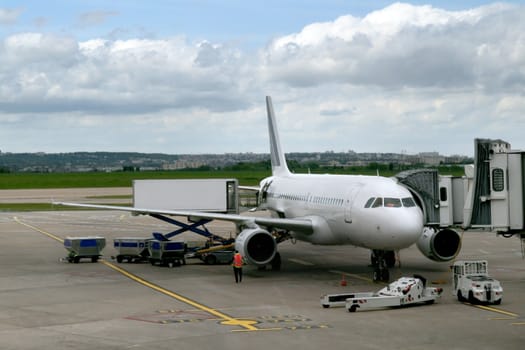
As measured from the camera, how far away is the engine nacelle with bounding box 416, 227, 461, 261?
116 ft

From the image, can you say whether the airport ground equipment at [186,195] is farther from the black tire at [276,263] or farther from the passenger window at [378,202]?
the passenger window at [378,202]

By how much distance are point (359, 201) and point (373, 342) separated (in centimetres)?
1202

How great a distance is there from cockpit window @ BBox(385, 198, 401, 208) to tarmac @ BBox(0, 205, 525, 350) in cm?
315

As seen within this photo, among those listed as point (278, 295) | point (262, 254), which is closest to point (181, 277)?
point (262, 254)

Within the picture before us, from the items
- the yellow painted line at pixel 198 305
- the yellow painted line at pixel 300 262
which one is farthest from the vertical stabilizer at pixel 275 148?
the yellow painted line at pixel 198 305

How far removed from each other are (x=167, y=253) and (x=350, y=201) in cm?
1042

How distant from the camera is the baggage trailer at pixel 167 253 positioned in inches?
1538

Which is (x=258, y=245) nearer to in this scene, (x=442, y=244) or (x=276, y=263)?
(x=276, y=263)

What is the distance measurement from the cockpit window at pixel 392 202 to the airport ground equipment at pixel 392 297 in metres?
4.16

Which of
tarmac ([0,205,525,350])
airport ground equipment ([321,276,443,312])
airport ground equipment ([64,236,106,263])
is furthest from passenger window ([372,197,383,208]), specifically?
airport ground equipment ([64,236,106,263])

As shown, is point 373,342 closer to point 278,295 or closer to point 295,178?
point 278,295

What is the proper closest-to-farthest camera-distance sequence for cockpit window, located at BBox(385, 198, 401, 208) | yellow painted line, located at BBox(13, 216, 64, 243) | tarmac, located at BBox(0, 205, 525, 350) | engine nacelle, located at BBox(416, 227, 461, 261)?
tarmac, located at BBox(0, 205, 525, 350) < cockpit window, located at BBox(385, 198, 401, 208) < engine nacelle, located at BBox(416, 227, 461, 261) < yellow painted line, located at BBox(13, 216, 64, 243)

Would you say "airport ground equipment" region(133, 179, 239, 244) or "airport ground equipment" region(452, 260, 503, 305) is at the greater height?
"airport ground equipment" region(133, 179, 239, 244)

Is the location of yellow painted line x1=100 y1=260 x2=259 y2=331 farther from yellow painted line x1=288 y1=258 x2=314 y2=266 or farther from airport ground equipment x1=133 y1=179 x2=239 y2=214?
yellow painted line x1=288 y1=258 x2=314 y2=266
